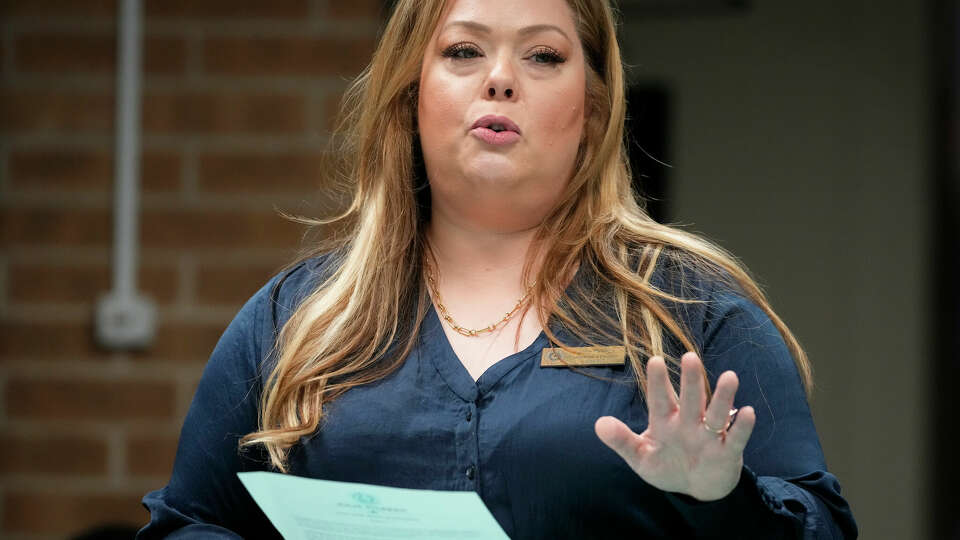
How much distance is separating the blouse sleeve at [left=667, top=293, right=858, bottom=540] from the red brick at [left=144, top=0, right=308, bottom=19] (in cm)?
182

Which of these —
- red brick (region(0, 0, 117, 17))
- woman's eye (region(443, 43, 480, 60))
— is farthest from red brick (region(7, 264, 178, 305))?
woman's eye (region(443, 43, 480, 60))

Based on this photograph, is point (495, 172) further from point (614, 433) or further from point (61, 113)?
point (61, 113)

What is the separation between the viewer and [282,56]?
3.11 metres

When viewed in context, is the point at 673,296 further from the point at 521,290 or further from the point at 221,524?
the point at 221,524

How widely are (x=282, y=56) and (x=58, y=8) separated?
561 mm

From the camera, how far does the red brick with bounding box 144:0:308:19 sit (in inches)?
122

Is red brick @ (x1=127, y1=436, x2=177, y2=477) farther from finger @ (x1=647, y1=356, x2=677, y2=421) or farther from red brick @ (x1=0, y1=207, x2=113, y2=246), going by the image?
finger @ (x1=647, y1=356, x2=677, y2=421)

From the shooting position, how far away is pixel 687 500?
4.35ft

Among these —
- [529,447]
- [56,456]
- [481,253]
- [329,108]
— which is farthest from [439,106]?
[56,456]

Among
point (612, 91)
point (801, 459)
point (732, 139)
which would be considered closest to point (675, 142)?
point (732, 139)

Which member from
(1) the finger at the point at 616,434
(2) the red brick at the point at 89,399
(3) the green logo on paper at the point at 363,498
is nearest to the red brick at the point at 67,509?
(2) the red brick at the point at 89,399

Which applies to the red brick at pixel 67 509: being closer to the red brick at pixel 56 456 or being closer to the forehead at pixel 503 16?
the red brick at pixel 56 456

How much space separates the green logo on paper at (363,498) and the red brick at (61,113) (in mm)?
2007

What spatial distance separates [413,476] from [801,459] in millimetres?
450
